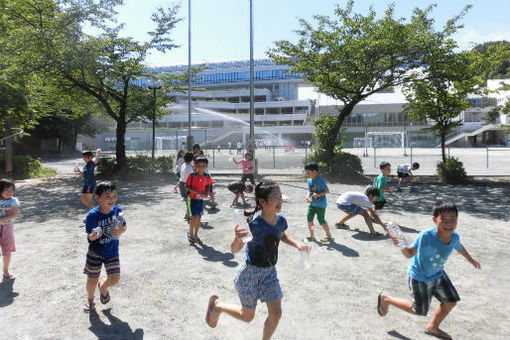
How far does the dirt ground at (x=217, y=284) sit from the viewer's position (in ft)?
12.3

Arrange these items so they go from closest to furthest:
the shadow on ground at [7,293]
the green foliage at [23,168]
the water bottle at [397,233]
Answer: the water bottle at [397,233]
the shadow on ground at [7,293]
the green foliage at [23,168]

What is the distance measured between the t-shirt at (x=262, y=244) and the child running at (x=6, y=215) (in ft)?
11.5

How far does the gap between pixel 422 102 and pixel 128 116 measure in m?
15.5

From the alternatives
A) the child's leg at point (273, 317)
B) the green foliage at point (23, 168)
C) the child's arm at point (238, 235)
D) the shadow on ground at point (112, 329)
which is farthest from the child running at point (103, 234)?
the green foliage at point (23, 168)

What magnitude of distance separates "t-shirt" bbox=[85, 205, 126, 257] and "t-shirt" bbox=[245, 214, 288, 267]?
1.57m

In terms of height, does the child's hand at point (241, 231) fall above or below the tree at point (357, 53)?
below

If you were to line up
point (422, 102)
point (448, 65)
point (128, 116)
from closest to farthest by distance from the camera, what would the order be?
point (448, 65)
point (422, 102)
point (128, 116)

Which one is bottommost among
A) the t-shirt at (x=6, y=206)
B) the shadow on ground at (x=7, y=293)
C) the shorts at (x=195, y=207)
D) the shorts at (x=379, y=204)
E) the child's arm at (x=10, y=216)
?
the shadow on ground at (x=7, y=293)

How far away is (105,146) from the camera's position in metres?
68.2

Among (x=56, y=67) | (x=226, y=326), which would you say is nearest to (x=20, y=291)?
(x=226, y=326)

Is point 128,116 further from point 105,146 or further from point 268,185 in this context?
point 105,146

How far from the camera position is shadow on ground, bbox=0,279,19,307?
14.4 feet

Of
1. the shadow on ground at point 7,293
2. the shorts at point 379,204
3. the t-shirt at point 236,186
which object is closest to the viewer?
the shadow on ground at point 7,293

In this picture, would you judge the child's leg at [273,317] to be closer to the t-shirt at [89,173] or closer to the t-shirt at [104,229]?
the t-shirt at [104,229]
